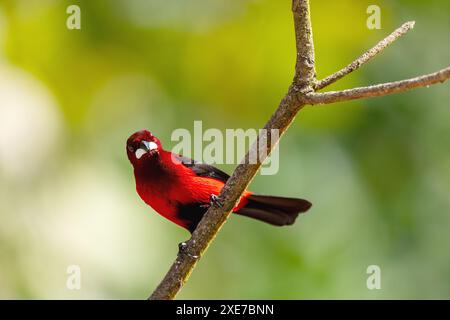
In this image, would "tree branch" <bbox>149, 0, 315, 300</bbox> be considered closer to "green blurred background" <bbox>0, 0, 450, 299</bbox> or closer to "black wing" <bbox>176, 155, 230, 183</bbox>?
"black wing" <bbox>176, 155, 230, 183</bbox>

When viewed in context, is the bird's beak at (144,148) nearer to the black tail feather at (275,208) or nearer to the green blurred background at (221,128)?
the black tail feather at (275,208)

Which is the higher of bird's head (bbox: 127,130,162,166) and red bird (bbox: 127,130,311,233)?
bird's head (bbox: 127,130,162,166)

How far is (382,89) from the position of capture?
2596 mm

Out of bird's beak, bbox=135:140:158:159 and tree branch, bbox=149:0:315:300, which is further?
bird's beak, bbox=135:140:158:159

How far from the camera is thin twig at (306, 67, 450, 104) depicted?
8.02 feet

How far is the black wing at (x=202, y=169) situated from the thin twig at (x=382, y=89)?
5.16 ft

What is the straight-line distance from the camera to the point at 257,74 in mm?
6332

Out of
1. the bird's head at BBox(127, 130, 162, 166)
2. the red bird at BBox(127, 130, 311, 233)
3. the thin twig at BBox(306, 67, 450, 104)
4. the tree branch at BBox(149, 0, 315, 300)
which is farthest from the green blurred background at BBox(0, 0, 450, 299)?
the thin twig at BBox(306, 67, 450, 104)

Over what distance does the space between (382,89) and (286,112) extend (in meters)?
0.46

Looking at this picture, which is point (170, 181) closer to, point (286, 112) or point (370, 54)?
point (286, 112)

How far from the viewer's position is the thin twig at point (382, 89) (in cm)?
244

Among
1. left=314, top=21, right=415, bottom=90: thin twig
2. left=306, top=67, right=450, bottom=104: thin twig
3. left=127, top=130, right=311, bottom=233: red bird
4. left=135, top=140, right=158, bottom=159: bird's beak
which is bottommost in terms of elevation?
left=127, top=130, right=311, bottom=233: red bird

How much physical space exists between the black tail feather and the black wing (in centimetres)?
45
